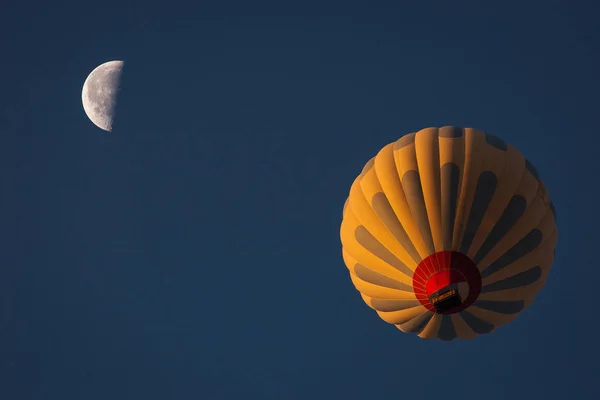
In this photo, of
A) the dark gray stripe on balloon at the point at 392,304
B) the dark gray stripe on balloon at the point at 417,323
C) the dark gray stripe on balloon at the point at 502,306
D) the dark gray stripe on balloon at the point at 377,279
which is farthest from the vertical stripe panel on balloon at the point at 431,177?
the dark gray stripe on balloon at the point at 417,323

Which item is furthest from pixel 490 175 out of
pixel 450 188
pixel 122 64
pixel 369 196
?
pixel 122 64

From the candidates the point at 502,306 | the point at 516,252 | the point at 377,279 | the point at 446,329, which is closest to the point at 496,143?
the point at 516,252

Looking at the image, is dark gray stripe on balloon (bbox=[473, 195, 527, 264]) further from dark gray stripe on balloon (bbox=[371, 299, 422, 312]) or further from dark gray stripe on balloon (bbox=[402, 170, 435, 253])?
dark gray stripe on balloon (bbox=[371, 299, 422, 312])

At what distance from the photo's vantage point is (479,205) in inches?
1016

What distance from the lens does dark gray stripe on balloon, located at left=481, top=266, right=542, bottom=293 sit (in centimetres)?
2633

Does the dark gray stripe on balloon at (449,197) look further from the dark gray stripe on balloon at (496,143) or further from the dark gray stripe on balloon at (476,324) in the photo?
the dark gray stripe on balloon at (476,324)

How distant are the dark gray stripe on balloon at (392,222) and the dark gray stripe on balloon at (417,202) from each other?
0.44 m

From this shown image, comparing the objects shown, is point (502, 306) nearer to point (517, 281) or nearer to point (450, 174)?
point (517, 281)

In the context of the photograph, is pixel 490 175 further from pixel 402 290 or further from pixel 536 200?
pixel 402 290

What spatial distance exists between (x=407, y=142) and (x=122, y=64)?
17263mm

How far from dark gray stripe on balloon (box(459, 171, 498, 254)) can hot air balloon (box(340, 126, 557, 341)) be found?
0.08 feet

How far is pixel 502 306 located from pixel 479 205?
3012 mm

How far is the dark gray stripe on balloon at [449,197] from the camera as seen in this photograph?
25781 mm

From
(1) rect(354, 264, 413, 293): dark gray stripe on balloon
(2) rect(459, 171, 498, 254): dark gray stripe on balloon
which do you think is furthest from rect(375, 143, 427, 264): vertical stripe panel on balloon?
(2) rect(459, 171, 498, 254): dark gray stripe on balloon
